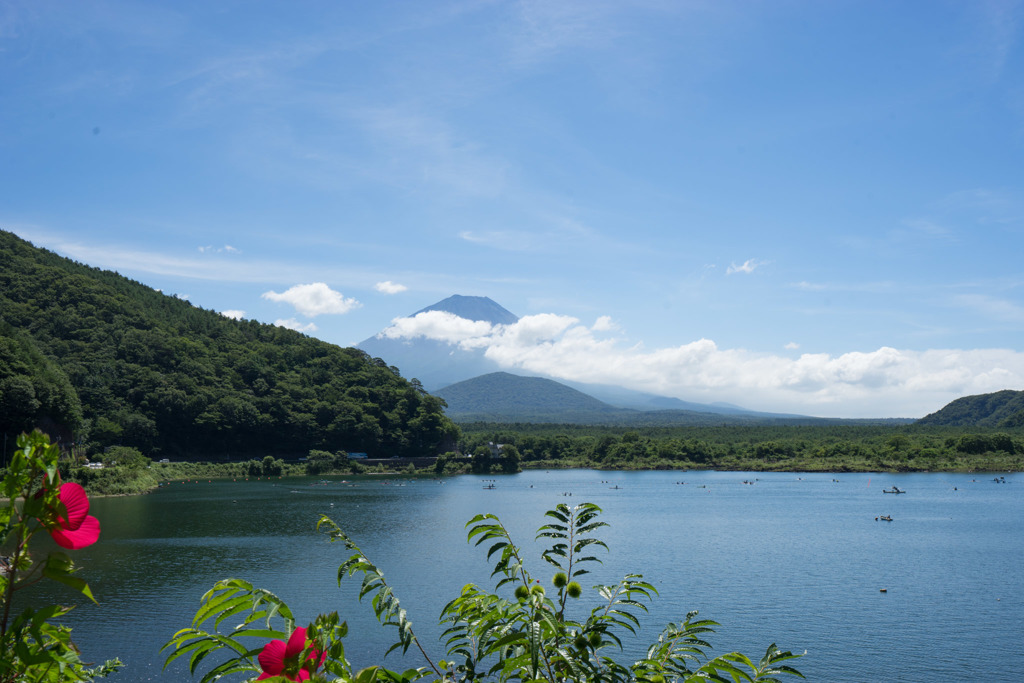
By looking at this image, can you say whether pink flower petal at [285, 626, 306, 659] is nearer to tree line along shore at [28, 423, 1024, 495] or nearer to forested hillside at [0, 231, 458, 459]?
forested hillside at [0, 231, 458, 459]

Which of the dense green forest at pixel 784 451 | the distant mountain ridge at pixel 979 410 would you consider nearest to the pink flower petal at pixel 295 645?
the dense green forest at pixel 784 451

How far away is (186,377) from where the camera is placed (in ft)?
268

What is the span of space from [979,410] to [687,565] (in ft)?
526

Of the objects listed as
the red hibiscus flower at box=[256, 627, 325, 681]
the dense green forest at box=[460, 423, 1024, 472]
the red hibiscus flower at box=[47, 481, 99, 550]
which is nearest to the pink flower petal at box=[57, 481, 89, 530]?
the red hibiscus flower at box=[47, 481, 99, 550]

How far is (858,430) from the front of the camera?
11269 centimetres

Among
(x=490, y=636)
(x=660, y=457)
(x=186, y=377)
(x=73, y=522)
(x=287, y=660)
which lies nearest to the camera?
(x=73, y=522)

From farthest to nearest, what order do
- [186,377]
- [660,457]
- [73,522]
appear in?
[660,457], [186,377], [73,522]

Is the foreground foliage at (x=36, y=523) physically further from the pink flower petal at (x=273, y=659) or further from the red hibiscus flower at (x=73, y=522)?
the pink flower petal at (x=273, y=659)

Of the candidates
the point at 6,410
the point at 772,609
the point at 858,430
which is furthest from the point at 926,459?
the point at 6,410

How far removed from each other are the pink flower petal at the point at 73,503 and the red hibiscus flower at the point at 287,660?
53 centimetres

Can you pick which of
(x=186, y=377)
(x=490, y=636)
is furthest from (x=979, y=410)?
(x=490, y=636)

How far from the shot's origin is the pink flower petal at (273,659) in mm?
1636

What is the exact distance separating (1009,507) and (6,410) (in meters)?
74.0

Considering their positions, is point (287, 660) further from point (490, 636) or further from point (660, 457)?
point (660, 457)
